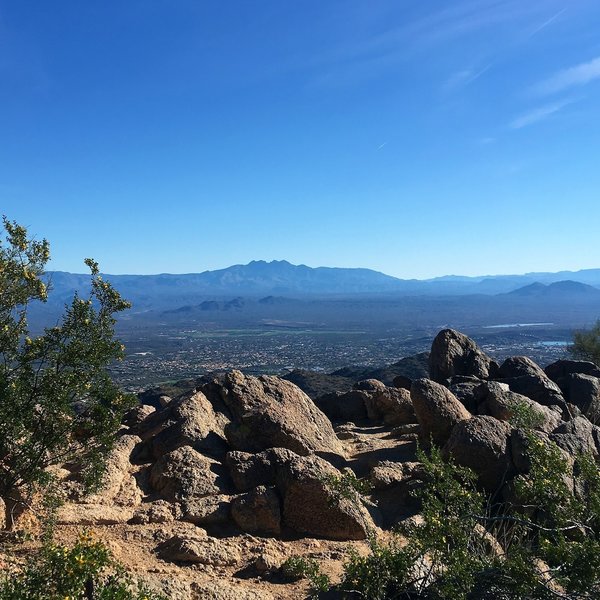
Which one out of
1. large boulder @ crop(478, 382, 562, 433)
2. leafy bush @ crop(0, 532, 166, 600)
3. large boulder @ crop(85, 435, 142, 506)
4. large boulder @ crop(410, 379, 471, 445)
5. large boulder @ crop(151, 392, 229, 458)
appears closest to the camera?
leafy bush @ crop(0, 532, 166, 600)

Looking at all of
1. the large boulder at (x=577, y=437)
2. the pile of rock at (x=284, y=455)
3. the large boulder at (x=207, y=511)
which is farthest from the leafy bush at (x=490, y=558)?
the large boulder at (x=577, y=437)

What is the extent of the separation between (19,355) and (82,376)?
4.00 feet

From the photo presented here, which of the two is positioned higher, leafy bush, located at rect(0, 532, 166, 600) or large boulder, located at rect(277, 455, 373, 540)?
leafy bush, located at rect(0, 532, 166, 600)

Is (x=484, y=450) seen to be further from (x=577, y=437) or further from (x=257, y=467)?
(x=257, y=467)

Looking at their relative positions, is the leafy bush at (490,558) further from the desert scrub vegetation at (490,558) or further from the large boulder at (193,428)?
the large boulder at (193,428)

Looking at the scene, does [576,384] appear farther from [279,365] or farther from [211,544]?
[279,365]

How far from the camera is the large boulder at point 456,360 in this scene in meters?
27.0

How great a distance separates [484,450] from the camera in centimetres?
1349

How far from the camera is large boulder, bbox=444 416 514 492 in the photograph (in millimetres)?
13328

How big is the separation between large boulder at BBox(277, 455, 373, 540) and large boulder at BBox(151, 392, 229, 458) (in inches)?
151

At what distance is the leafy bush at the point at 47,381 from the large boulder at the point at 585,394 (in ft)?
61.3

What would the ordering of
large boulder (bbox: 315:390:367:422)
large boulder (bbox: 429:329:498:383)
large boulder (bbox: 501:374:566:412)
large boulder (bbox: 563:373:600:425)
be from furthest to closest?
1. large boulder (bbox: 429:329:498:383)
2. large boulder (bbox: 315:390:367:422)
3. large boulder (bbox: 563:373:600:425)
4. large boulder (bbox: 501:374:566:412)

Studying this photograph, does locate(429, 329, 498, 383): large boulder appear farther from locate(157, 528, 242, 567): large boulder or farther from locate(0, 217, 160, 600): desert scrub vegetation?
locate(0, 217, 160, 600): desert scrub vegetation

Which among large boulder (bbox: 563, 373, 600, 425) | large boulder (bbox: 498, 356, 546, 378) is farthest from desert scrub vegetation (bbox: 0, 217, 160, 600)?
large boulder (bbox: 498, 356, 546, 378)
